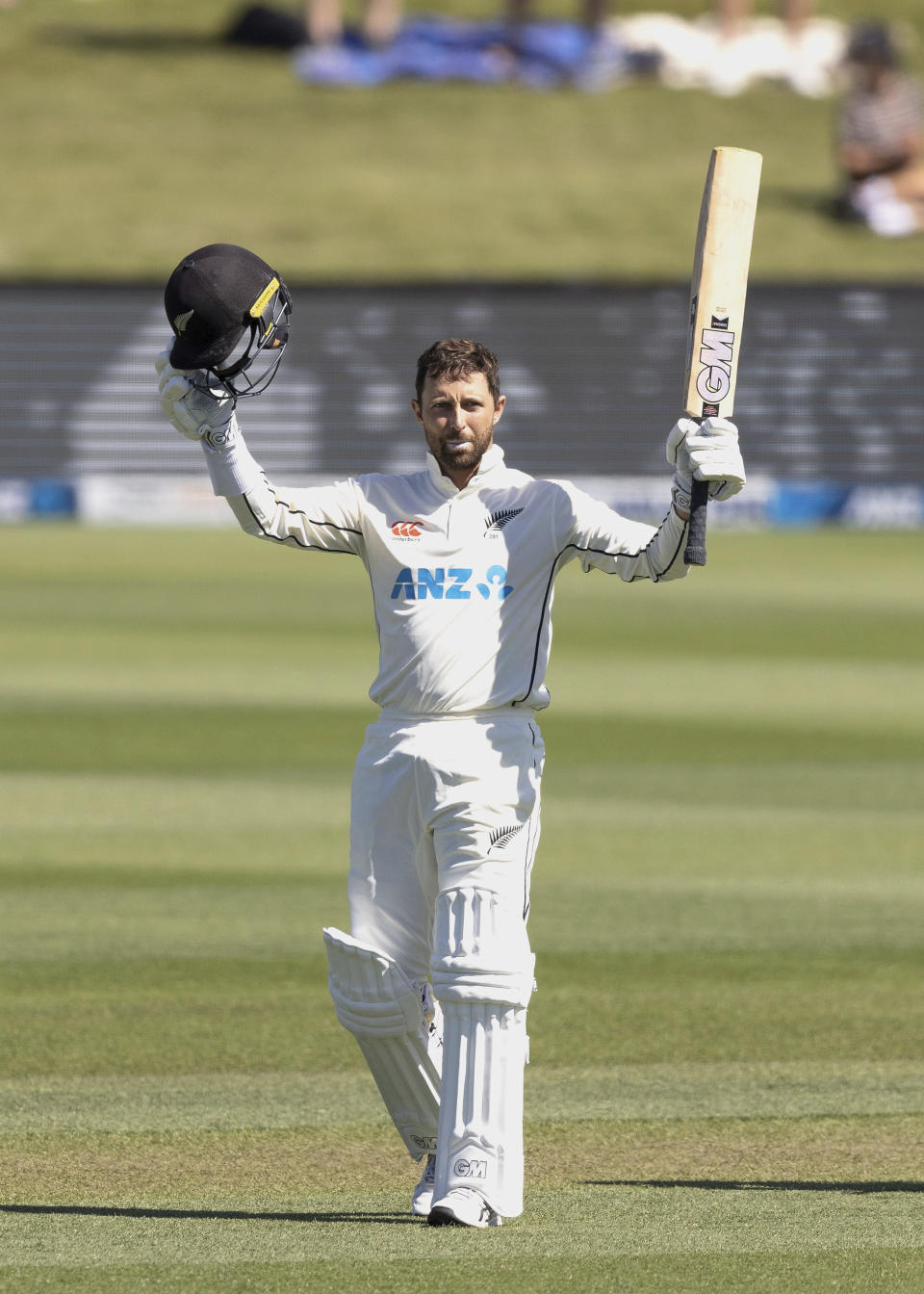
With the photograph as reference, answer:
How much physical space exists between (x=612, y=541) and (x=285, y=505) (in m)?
0.72

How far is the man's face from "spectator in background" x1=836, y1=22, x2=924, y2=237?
3047 centimetres

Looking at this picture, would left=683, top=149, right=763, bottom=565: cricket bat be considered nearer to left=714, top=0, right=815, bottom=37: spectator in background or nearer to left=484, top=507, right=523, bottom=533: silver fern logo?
left=484, top=507, right=523, bottom=533: silver fern logo

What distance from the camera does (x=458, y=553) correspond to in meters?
5.04

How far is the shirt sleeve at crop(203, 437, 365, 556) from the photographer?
5051 millimetres

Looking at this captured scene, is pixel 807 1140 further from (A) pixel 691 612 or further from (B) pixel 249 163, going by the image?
(B) pixel 249 163

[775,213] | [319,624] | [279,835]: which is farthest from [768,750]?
[775,213]

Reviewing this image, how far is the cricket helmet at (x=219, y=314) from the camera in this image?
16.3 feet

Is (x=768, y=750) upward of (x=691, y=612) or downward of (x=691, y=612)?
downward

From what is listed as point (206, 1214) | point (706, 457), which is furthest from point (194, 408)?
point (206, 1214)

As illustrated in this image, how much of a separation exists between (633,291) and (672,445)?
2594 cm

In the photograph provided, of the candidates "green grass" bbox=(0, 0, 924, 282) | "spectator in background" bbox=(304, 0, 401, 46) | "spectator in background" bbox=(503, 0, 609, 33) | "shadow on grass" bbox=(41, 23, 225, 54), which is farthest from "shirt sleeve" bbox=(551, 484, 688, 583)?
"shadow on grass" bbox=(41, 23, 225, 54)

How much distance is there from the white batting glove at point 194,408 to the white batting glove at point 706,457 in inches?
37.4

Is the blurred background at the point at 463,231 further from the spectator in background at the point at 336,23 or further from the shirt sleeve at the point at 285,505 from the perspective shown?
the shirt sleeve at the point at 285,505

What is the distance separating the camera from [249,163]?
37.4 m
